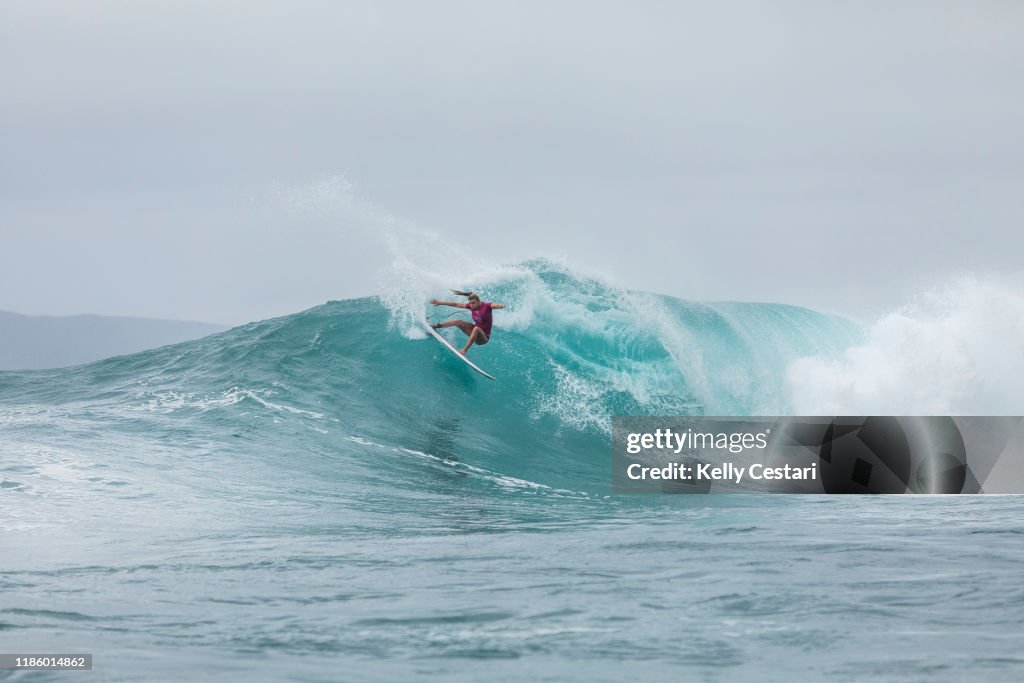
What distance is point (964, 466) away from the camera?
12.0m

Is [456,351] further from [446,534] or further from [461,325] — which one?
[446,534]

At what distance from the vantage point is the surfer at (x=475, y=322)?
1494 centimetres

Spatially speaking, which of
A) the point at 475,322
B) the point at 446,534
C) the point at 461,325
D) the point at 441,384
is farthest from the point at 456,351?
the point at 446,534

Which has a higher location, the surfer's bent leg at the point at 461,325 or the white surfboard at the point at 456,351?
the surfer's bent leg at the point at 461,325

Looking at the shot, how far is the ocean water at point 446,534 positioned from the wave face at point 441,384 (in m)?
0.06

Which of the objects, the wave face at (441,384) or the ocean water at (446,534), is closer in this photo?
the ocean water at (446,534)

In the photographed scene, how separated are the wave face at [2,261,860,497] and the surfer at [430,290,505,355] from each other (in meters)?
0.50

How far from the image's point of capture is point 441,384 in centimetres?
1561

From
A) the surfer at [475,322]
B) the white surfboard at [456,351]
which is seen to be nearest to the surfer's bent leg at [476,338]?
the surfer at [475,322]

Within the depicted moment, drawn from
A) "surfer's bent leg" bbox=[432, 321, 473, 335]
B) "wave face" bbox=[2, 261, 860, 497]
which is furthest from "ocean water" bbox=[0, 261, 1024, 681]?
"surfer's bent leg" bbox=[432, 321, 473, 335]

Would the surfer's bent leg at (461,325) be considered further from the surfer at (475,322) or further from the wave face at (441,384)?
the wave face at (441,384)

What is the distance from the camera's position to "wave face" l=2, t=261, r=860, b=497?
13078 millimetres

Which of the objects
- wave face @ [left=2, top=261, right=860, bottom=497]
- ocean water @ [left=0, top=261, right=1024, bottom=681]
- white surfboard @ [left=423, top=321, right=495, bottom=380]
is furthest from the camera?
white surfboard @ [left=423, top=321, right=495, bottom=380]

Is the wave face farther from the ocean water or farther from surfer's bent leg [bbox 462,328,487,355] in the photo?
surfer's bent leg [bbox 462,328,487,355]
